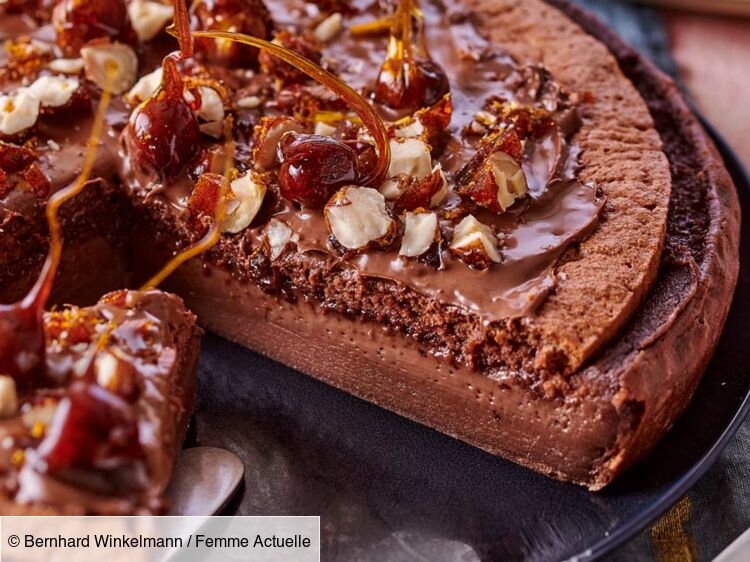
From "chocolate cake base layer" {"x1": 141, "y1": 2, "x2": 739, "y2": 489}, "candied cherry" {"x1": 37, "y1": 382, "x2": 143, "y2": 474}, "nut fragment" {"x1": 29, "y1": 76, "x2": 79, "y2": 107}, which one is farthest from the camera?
"nut fragment" {"x1": 29, "y1": 76, "x2": 79, "y2": 107}

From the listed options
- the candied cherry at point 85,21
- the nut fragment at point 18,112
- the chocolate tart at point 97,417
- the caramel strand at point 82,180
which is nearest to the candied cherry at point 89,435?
the chocolate tart at point 97,417

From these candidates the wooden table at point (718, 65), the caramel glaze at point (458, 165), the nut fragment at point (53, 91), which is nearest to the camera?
the caramel glaze at point (458, 165)

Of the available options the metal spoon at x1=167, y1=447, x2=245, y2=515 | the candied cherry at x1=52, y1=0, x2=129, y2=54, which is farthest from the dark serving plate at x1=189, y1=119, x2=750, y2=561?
the candied cherry at x1=52, y1=0, x2=129, y2=54

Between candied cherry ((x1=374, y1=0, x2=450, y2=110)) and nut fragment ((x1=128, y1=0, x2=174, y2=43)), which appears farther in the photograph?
nut fragment ((x1=128, y1=0, x2=174, y2=43))

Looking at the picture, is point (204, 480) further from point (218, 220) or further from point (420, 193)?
point (420, 193)

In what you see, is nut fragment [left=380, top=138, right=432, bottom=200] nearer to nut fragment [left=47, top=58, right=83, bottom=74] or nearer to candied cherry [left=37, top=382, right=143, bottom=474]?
candied cherry [left=37, top=382, right=143, bottom=474]

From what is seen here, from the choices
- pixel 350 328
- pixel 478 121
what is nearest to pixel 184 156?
pixel 350 328

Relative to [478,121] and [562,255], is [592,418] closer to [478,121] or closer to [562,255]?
[562,255]

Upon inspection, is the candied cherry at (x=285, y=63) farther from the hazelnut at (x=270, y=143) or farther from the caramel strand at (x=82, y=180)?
the caramel strand at (x=82, y=180)
